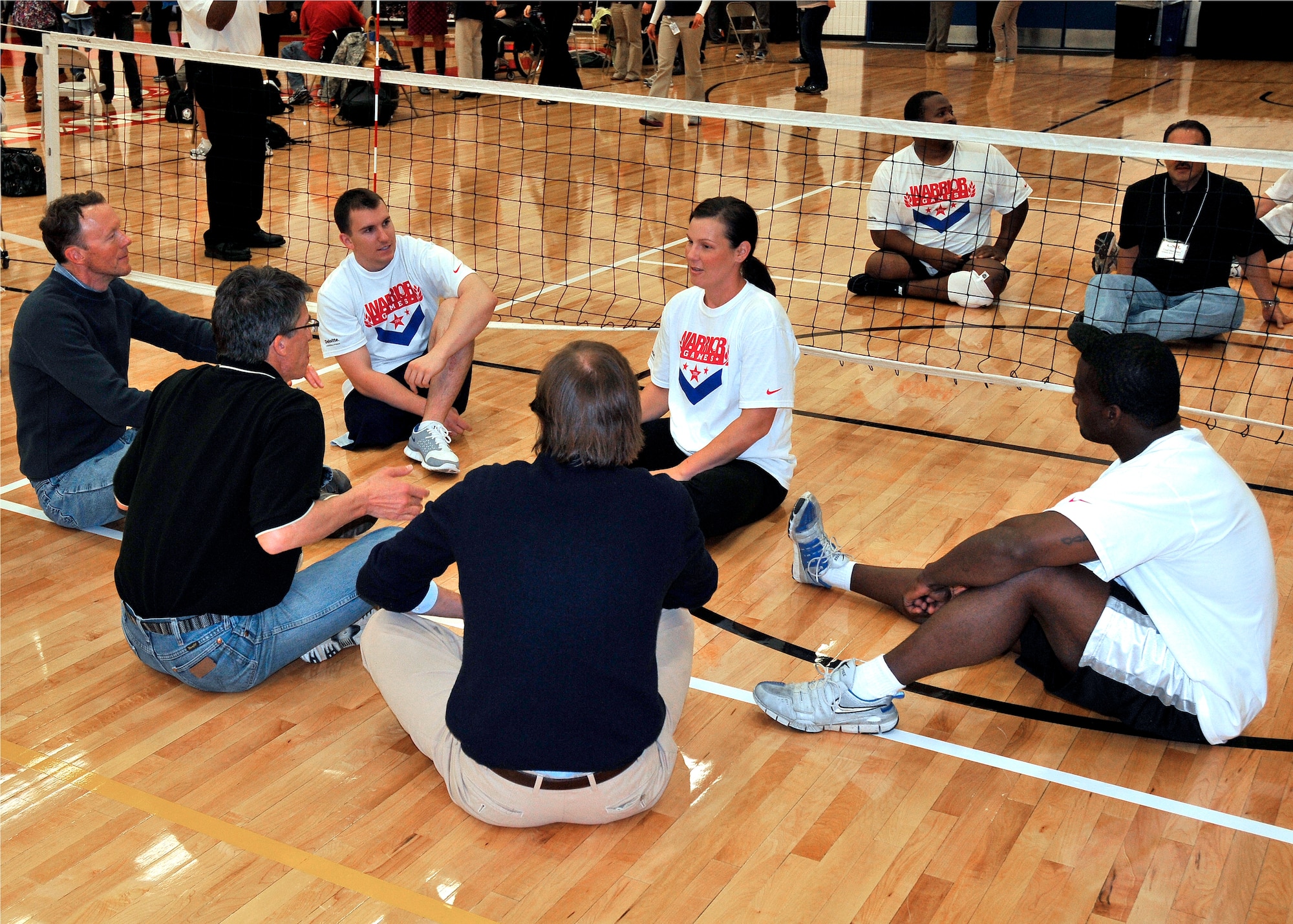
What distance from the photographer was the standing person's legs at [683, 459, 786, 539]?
4.02 m

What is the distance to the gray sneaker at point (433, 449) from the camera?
4688 mm

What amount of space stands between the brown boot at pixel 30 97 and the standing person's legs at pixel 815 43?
8.47m

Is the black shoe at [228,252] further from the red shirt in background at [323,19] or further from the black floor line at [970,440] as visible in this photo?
the red shirt in background at [323,19]

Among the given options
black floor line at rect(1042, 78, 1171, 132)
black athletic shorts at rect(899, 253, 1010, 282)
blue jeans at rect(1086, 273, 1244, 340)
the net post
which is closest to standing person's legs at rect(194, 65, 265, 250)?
the net post

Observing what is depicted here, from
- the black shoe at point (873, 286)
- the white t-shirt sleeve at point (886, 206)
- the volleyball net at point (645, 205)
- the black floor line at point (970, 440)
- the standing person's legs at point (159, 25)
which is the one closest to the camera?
the black floor line at point (970, 440)

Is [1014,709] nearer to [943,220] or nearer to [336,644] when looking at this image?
[336,644]

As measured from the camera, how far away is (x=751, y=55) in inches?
695

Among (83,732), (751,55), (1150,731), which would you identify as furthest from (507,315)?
(751,55)

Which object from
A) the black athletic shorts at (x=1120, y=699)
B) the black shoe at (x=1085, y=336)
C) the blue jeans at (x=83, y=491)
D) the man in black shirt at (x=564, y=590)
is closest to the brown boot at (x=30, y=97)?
the blue jeans at (x=83, y=491)

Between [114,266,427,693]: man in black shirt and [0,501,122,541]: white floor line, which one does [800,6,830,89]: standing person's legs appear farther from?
[114,266,427,693]: man in black shirt

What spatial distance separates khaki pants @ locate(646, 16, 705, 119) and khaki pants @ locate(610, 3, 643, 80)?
3.10 m

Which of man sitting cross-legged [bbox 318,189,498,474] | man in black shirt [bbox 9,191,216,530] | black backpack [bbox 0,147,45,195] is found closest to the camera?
man in black shirt [bbox 9,191,216,530]

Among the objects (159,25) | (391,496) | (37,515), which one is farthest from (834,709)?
(159,25)

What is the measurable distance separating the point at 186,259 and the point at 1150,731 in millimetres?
6181
